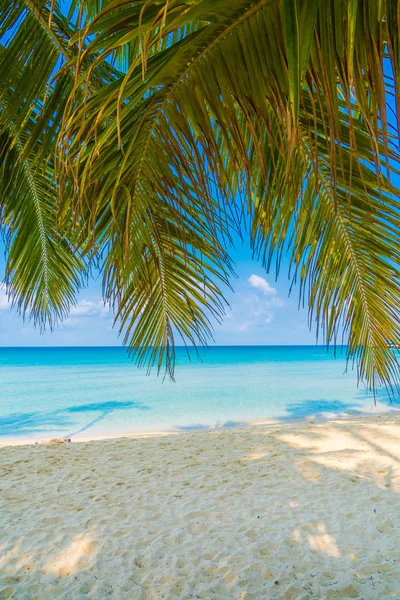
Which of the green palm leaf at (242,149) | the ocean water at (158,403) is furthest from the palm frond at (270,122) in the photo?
the ocean water at (158,403)

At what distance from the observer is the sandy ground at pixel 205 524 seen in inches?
89.0

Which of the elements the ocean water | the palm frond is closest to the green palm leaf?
the palm frond

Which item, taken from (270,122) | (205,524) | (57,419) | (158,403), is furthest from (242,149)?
(158,403)

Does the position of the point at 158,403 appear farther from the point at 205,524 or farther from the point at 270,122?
the point at 270,122

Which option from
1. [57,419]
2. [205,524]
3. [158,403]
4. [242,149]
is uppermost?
[242,149]

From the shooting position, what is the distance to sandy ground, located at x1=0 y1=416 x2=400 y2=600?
226 centimetres

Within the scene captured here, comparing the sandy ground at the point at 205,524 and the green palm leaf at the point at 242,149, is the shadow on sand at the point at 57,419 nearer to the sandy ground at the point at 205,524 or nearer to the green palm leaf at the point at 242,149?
the sandy ground at the point at 205,524

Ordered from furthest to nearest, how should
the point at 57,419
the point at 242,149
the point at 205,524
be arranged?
the point at 57,419
the point at 205,524
the point at 242,149

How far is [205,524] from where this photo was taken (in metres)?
3.02

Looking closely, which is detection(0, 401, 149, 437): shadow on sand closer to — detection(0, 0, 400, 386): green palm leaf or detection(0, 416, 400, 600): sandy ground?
detection(0, 416, 400, 600): sandy ground

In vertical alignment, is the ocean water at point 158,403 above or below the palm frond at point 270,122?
below

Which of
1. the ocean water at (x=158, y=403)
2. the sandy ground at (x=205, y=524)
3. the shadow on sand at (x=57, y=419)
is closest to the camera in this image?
the sandy ground at (x=205, y=524)

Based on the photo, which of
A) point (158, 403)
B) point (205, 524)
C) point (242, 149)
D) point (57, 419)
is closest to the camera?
point (242, 149)

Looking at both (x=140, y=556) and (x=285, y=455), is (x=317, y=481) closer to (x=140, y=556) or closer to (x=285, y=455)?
(x=285, y=455)
